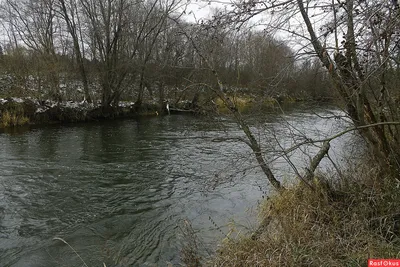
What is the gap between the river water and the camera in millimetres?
4949

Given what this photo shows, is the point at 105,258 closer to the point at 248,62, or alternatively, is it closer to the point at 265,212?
the point at 265,212

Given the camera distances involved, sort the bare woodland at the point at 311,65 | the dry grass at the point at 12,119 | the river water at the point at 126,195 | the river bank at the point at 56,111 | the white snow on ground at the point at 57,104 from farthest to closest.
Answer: the white snow on ground at the point at 57,104 < the river bank at the point at 56,111 < the dry grass at the point at 12,119 < the river water at the point at 126,195 < the bare woodland at the point at 311,65

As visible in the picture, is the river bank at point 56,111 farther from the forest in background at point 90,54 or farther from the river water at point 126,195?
the river water at point 126,195

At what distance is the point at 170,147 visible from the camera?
12.5 metres

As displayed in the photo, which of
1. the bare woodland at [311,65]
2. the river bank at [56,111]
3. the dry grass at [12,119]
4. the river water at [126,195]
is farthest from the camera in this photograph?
the river bank at [56,111]

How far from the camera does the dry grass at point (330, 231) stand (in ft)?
11.0

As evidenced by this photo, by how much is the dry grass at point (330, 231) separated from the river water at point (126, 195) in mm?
918

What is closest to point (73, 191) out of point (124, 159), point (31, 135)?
point (124, 159)

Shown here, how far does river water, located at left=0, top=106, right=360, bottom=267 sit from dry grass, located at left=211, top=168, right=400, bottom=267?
92 centimetres

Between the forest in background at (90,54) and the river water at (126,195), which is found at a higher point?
the forest in background at (90,54)

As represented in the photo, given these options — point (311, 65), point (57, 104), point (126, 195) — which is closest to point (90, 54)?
point (57, 104)

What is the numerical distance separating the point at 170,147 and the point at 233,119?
673 cm

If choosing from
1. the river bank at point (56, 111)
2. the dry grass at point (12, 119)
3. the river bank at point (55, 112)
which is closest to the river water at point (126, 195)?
the dry grass at point (12, 119)

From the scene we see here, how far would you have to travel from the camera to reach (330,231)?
13.0 ft
